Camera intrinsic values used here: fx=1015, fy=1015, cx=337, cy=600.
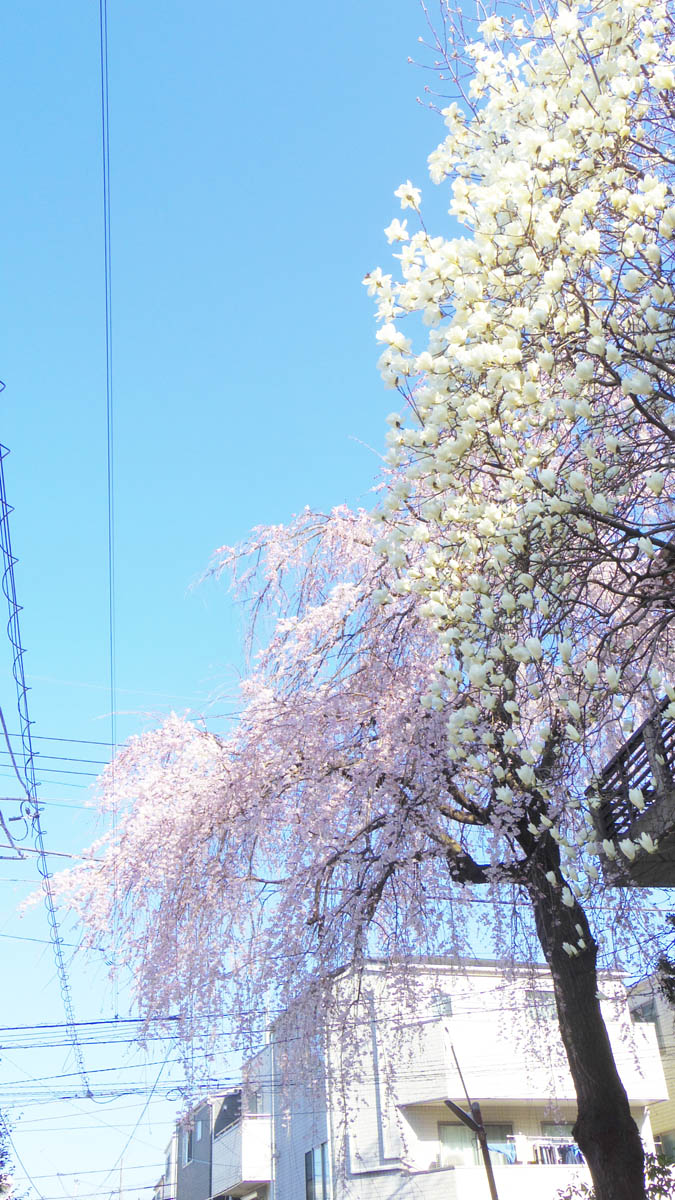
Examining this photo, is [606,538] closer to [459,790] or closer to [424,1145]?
[459,790]

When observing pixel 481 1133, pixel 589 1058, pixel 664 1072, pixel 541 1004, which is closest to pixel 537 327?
pixel 589 1058

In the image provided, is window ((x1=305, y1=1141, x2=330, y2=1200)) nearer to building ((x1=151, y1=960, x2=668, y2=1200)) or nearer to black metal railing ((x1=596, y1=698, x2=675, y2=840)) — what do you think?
building ((x1=151, y1=960, x2=668, y2=1200))

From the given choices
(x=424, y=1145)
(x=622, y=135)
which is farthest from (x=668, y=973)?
(x=424, y=1145)

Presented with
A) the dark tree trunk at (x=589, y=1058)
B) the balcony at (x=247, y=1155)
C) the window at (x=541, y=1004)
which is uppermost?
the balcony at (x=247, y=1155)

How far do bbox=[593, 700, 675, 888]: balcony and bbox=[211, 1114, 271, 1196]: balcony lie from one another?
18828 mm

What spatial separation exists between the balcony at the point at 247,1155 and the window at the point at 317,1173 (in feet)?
9.63

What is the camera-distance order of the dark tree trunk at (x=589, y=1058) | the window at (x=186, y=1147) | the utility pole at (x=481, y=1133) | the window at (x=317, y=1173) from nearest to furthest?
the dark tree trunk at (x=589, y=1058) → the utility pole at (x=481, y=1133) → the window at (x=317, y=1173) → the window at (x=186, y=1147)

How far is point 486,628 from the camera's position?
5.77 metres

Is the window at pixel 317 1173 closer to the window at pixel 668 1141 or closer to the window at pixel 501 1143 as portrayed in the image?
the window at pixel 501 1143

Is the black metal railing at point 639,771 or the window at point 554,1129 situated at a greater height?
the black metal railing at point 639,771

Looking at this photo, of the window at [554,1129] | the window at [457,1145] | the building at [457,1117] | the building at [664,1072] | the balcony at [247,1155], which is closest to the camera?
the building at [457,1117]

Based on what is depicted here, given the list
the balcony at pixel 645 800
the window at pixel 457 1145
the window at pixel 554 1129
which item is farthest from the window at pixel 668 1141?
the balcony at pixel 645 800

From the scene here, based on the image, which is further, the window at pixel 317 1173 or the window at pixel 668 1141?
the window at pixel 668 1141

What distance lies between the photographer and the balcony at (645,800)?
318 inches
